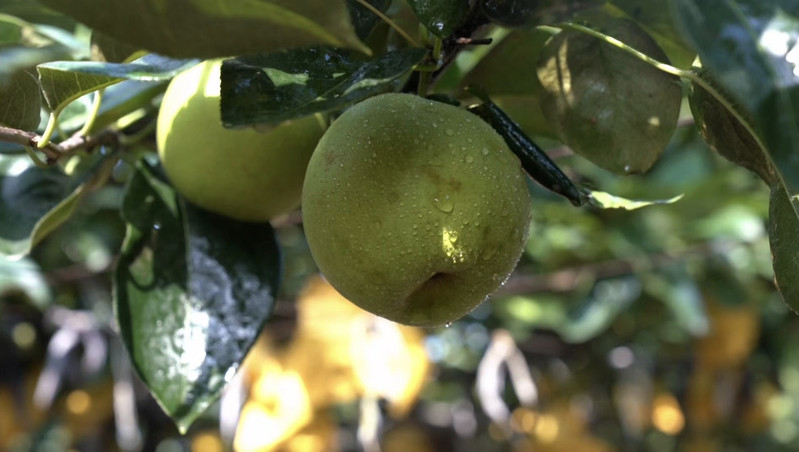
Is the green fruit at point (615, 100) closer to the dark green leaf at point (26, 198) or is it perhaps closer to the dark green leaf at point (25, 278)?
the dark green leaf at point (26, 198)

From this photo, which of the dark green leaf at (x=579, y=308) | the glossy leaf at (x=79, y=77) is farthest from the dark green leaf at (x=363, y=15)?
the dark green leaf at (x=579, y=308)

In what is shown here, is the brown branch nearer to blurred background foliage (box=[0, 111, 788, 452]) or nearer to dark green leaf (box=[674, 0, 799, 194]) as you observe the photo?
dark green leaf (box=[674, 0, 799, 194])

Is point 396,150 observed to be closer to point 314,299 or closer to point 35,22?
point 35,22

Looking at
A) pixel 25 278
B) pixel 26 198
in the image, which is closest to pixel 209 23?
pixel 26 198

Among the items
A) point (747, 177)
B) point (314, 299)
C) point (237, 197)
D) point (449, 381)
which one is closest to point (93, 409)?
point (314, 299)

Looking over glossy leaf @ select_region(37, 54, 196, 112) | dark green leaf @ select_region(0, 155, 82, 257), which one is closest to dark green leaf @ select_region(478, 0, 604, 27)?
glossy leaf @ select_region(37, 54, 196, 112)

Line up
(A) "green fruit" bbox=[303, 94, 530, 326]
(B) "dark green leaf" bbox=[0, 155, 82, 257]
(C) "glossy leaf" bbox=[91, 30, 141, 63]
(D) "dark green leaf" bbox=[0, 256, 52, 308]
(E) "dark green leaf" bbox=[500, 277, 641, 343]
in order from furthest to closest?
(E) "dark green leaf" bbox=[500, 277, 641, 343]
(D) "dark green leaf" bbox=[0, 256, 52, 308]
(B) "dark green leaf" bbox=[0, 155, 82, 257]
(C) "glossy leaf" bbox=[91, 30, 141, 63]
(A) "green fruit" bbox=[303, 94, 530, 326]
